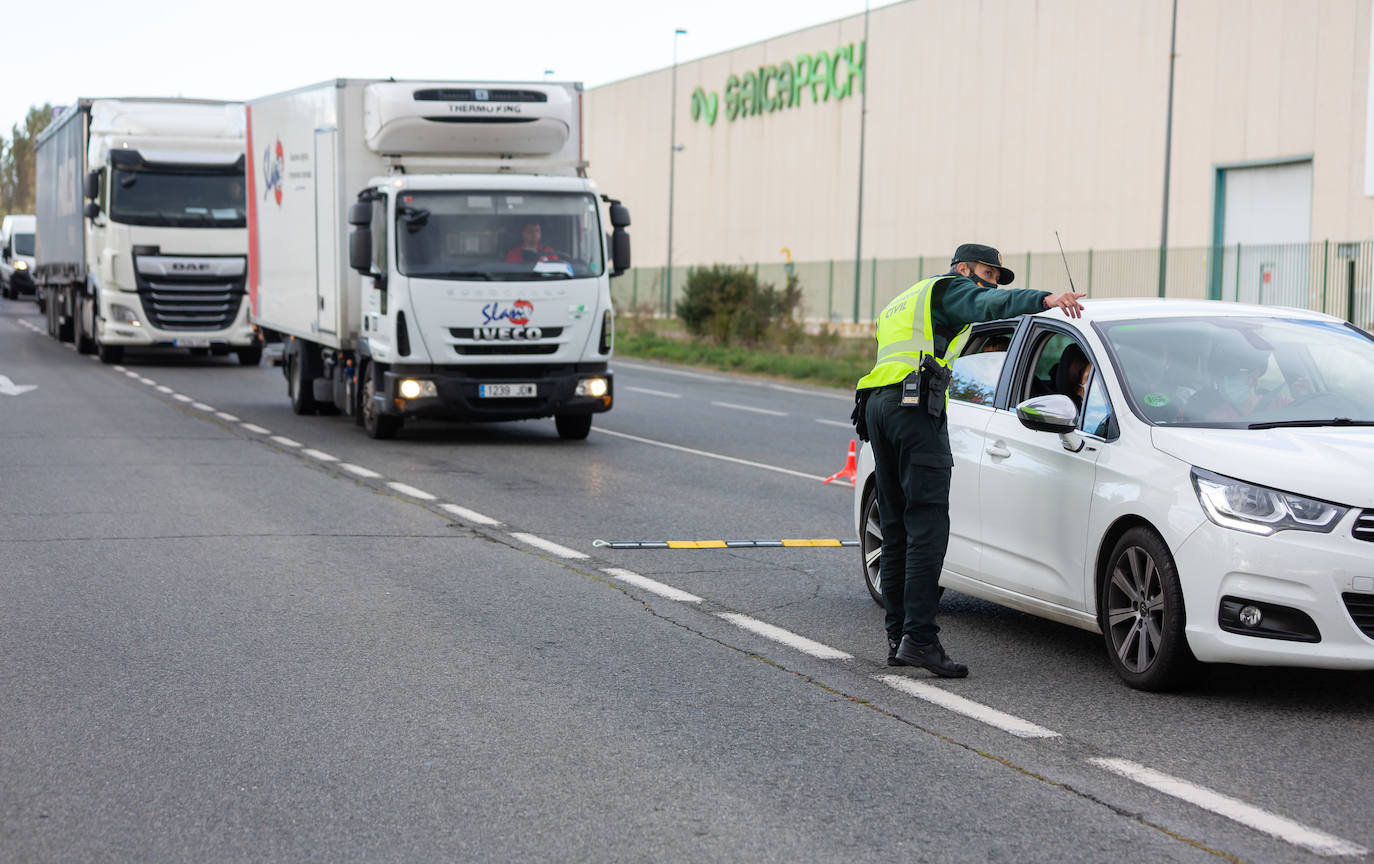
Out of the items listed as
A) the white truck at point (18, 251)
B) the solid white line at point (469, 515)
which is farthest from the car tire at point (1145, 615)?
the white truck at point (18, 251)

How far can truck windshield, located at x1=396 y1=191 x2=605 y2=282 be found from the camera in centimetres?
1609

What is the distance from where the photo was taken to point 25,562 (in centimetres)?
950

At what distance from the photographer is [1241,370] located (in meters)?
6.95

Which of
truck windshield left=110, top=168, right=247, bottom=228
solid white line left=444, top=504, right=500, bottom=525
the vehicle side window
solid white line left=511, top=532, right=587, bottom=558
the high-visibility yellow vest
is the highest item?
truck windshield left=110, top=168, right=247, bottom=228

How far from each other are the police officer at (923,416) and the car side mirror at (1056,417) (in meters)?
0.37

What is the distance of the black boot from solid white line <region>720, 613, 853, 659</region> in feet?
1.38

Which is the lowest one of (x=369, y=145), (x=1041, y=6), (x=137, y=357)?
(x=137, y=357)

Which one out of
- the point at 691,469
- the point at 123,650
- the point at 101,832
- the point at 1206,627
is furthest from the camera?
the point at 691,469

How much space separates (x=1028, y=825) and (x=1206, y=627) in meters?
1.58

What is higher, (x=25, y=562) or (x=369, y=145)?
(x=369, y=145)

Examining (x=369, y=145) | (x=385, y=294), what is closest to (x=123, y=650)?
(x=385, y=294)

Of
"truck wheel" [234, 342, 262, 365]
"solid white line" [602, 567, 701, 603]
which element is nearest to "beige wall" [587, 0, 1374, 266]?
"truck wheel" [234, 342, 262, 365]

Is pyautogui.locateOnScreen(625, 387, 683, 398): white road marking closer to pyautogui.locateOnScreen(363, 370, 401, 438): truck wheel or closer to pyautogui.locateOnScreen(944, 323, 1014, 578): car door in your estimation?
pyautogui.locateOnScreen(363, 370, 401, 438): truck wheel

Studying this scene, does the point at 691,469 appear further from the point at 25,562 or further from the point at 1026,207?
the point at 1026,207
